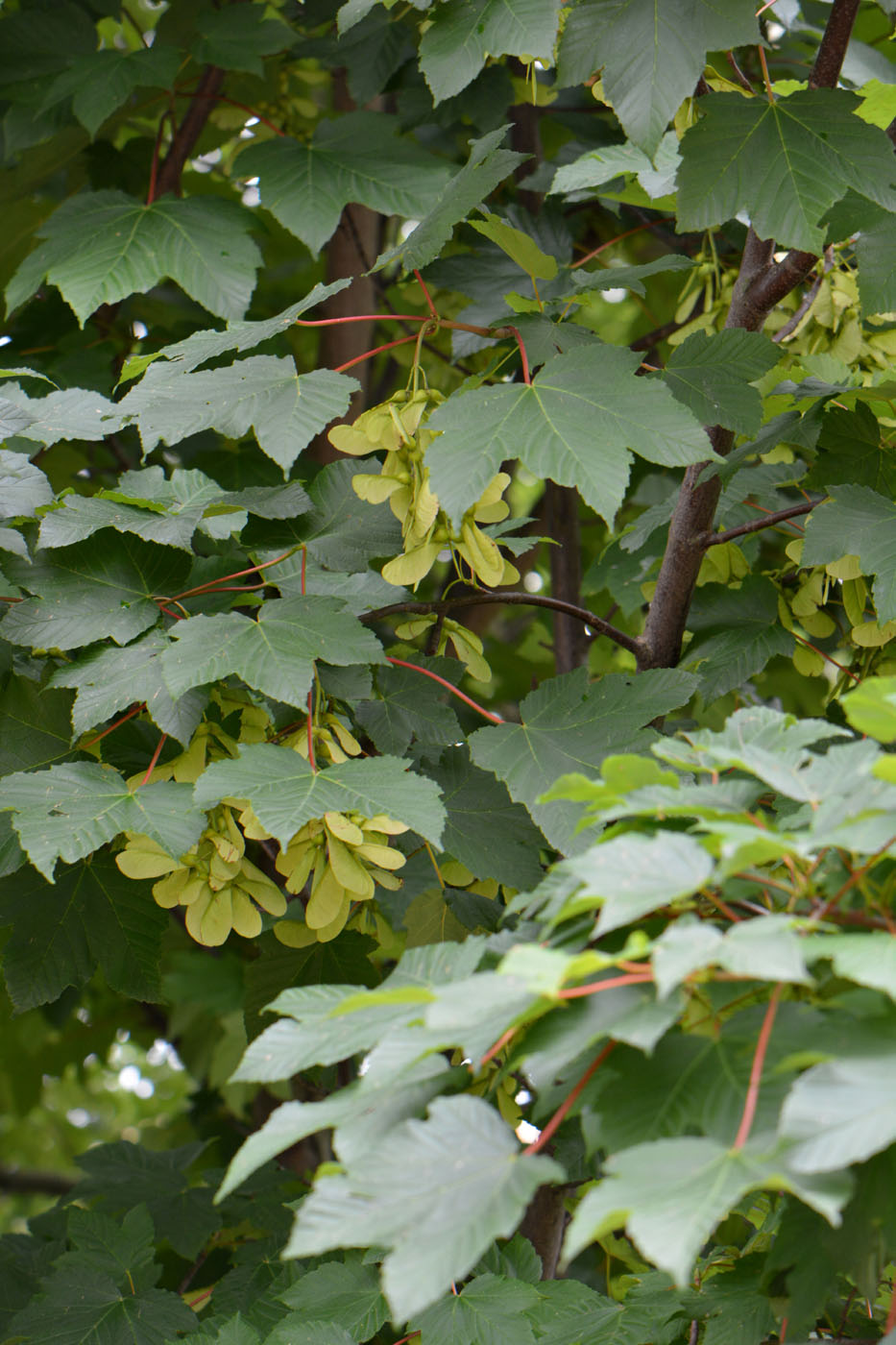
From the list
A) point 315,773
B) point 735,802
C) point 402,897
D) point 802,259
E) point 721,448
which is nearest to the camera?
point 735,802

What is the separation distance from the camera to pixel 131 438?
9.18 ft

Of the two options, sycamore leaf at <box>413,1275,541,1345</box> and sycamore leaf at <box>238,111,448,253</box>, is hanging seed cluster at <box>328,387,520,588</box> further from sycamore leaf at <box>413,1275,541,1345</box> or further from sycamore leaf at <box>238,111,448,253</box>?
sycamore leaf at <box>413,1275,541,1345</box>

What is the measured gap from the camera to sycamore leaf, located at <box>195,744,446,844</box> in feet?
3.60

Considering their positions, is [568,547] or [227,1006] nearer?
[568,547]

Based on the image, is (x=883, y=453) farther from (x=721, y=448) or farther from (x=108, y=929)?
(x=108, y=929)

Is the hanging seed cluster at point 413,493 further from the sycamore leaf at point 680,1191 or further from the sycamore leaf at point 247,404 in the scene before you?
the sycamore leaf at point 680,1191

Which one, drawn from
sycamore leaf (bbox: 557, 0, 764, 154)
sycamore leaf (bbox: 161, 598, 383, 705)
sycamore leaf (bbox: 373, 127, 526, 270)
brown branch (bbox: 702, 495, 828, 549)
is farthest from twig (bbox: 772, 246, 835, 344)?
sycamore leaf (bbox: 161, 598, 383, 705)

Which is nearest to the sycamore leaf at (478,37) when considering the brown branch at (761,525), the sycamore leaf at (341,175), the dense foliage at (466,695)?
the dense foliage at (466,695)

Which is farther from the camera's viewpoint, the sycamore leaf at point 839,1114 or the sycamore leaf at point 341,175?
the sycamore leaf at point 341,175

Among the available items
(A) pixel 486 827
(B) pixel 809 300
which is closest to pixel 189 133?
(B) pixel 809 300

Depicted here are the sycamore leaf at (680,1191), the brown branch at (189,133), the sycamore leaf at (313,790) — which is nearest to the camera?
the sycamore leaf at (680,1191)

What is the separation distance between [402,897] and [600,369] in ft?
3.50

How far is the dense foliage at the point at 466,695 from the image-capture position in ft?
2.30

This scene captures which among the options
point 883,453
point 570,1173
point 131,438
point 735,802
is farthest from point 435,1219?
point 131,438
